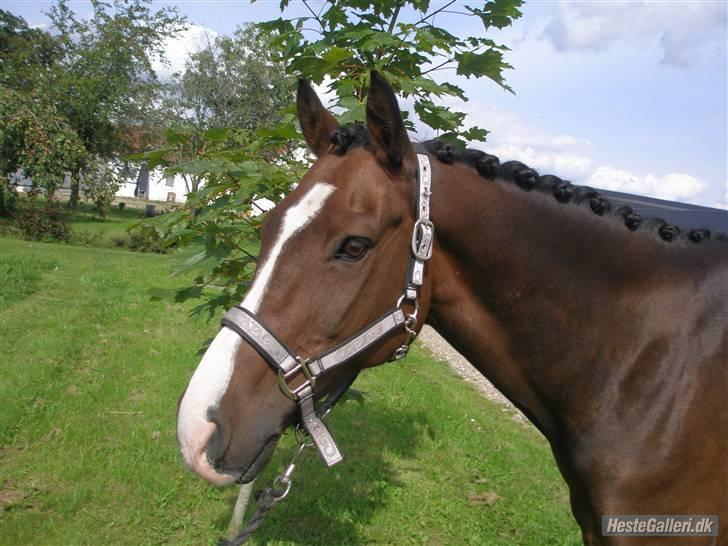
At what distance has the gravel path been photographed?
7355 mm

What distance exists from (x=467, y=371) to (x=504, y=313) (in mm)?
7214

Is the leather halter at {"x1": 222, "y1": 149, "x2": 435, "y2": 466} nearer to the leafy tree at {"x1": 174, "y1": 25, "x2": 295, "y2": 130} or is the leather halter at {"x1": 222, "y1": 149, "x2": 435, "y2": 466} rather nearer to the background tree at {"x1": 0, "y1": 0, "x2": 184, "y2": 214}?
the background tree at {"x1": 0, "y1": 0, "x2": 184, "y2": 214}

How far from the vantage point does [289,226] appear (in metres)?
1.75

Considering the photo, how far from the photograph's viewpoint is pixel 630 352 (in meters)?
1.92

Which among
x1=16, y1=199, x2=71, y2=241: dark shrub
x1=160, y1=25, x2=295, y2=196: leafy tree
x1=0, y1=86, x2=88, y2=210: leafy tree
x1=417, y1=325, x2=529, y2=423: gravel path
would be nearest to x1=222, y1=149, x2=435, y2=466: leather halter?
x1=417, y1=325, x2=529, y2=423: gravel path

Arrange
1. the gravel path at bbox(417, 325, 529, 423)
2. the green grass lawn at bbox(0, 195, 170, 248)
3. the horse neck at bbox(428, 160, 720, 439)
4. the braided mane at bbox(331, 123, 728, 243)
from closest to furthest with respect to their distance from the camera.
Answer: the horse neck at bbox(428, 160, 720, 439)
the braided mane at bbox(331, 123, 728, 243)
the gravel path at bbox(417, 325, 529, 423)
the green grass lawn at bbox(0, 195, 170, 248)

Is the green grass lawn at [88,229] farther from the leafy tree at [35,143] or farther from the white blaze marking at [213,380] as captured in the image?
the white blaze marking at [213,380]

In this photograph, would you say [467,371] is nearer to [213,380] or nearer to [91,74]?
[213,380]

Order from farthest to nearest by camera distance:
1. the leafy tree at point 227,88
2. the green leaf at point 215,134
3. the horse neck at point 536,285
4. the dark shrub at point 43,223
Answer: the leafy tree at point 227,88
the dark shrub at point 43,223
the green leaf at point 215,134
the horse neck at point 536,285

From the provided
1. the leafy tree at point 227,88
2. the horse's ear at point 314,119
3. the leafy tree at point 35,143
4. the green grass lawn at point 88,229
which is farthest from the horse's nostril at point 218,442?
the leafy tree at point 227,88

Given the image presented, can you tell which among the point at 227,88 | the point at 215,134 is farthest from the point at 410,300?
A: the point at 227,88

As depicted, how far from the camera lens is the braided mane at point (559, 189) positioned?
2.06 m

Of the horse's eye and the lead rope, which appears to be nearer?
the horse's eye

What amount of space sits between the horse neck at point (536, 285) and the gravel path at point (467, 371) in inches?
165
